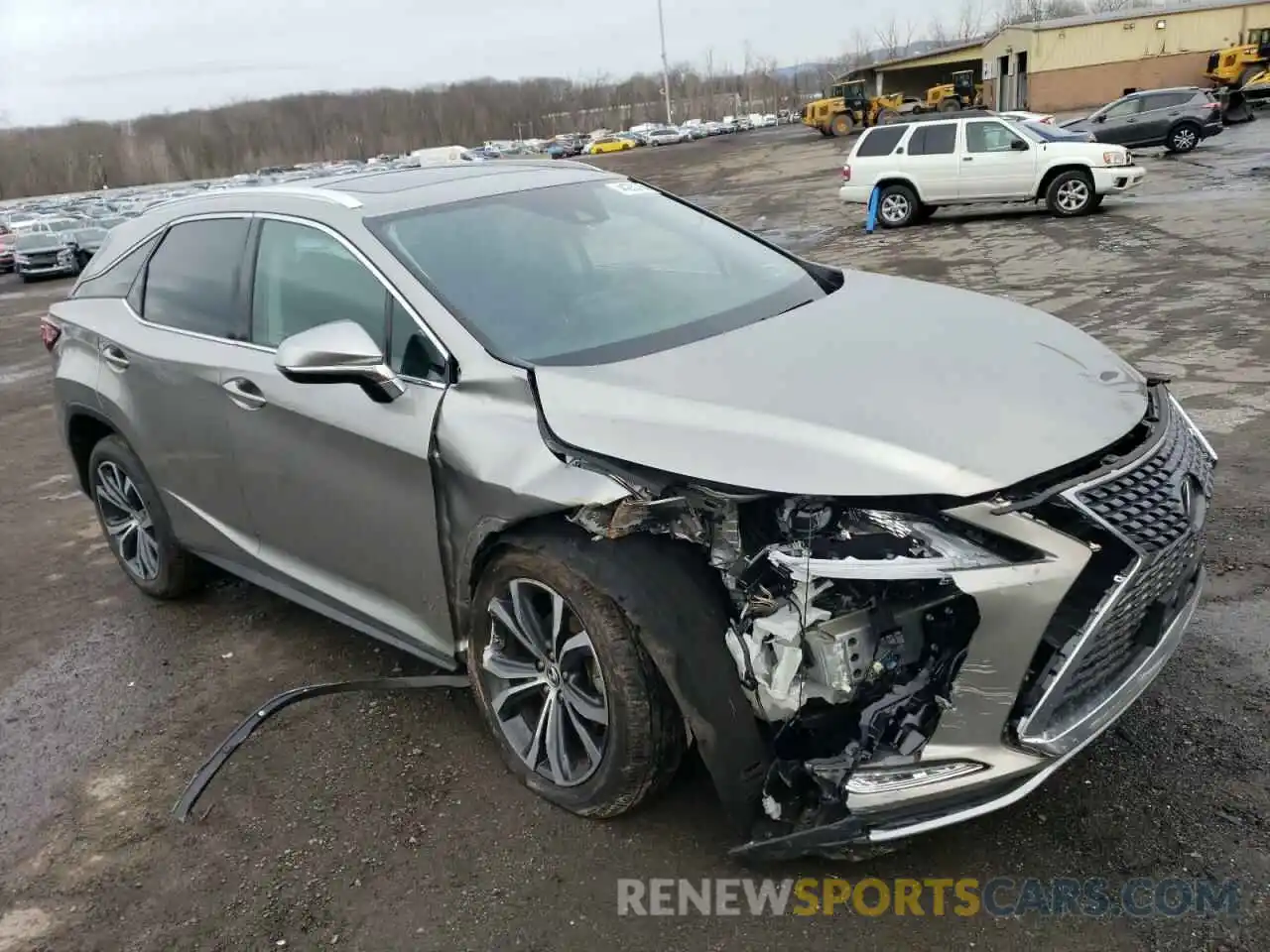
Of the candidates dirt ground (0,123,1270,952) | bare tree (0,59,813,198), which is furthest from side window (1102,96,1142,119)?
bare tree (0,59,813,198)

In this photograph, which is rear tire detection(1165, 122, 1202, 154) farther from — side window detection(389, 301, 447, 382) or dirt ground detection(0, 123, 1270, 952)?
side window detection(389, 301, 447, 382)

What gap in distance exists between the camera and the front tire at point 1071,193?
15828mm

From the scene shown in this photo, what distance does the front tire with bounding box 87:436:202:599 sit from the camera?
4461 millimetres

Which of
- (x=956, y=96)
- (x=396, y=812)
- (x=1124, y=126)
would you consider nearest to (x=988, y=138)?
(x=1124, y=126)

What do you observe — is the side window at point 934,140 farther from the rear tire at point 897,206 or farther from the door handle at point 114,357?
the door handle at point 114,357

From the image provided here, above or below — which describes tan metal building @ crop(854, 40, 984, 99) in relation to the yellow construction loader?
above

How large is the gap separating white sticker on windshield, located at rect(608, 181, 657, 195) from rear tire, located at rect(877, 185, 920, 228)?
13.9 metres

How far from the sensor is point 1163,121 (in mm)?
25000

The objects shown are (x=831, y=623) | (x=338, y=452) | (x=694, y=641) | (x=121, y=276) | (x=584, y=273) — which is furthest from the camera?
(x=121, y=276)

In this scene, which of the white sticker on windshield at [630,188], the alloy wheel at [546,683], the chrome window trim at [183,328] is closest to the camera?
the alloy wheel at [546,683]

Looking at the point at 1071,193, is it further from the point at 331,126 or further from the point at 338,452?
the point at 331,126

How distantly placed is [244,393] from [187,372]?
1.49 ft

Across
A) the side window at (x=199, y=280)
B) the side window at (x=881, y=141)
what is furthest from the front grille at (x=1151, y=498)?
the side window at (x=881, y=141)

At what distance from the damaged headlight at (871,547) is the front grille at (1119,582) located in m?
0.22
